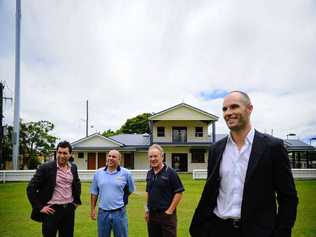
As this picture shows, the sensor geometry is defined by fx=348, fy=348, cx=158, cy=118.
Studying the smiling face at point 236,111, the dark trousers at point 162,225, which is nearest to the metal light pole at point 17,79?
the dark trousers at point 162,225

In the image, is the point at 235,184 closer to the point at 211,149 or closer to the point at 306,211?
the point at 211,149

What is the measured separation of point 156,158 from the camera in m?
4.89

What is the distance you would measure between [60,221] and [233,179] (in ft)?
9.64

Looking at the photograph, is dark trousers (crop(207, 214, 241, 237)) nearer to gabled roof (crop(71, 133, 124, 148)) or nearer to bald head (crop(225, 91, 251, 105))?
bald head (crop(225, 91, 251, 105))

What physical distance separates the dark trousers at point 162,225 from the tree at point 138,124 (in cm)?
5283

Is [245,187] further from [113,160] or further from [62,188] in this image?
[62,188]

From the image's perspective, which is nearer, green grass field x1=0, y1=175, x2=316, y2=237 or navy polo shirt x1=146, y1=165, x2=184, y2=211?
navy polo shirt x1=146, y1=165, x2=184, y2=211

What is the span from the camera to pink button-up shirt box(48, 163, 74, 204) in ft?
15.4

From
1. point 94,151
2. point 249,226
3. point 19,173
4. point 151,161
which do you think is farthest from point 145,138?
point 249,226

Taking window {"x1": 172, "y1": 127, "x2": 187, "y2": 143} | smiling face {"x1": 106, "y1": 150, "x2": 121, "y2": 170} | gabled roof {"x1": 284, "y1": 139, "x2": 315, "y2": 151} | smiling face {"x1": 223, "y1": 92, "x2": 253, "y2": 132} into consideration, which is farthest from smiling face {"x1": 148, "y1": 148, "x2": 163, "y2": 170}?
gabled roof {"x1": 284, "y1": 139, "x2": 315, "y2": 151}

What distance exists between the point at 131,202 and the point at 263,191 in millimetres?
10446

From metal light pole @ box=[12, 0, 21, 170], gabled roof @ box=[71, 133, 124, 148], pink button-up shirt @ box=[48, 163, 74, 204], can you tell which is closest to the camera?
pink button-up shirt @ box=[48, 163, 74, 204]

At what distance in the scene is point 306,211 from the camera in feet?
33.9

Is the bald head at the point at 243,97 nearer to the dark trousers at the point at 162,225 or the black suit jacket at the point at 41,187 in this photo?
the dark trousers at the point at 162,225
